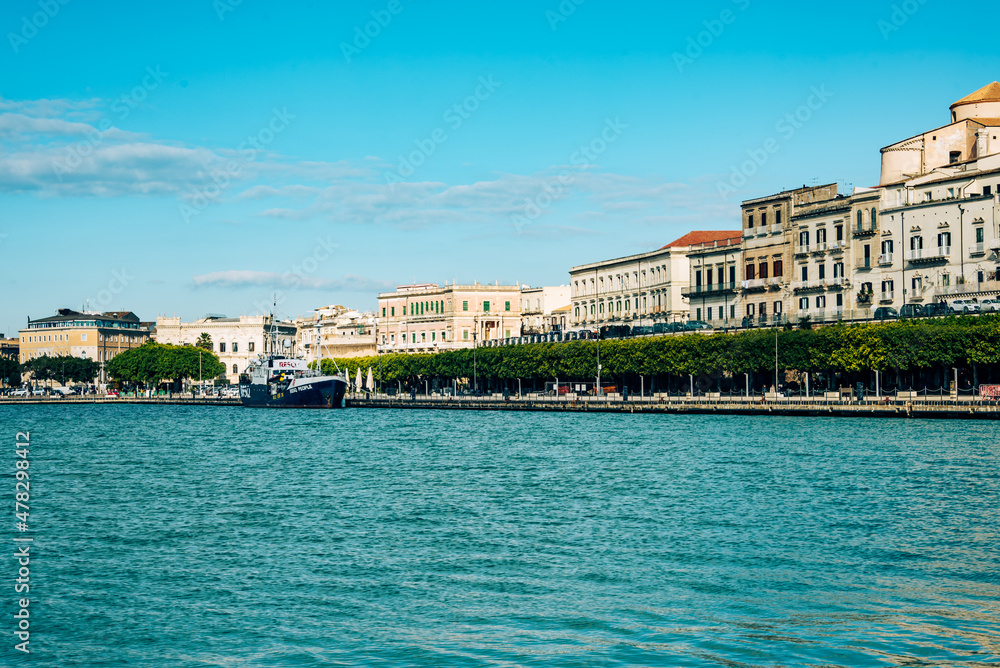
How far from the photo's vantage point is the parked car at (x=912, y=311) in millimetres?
77688

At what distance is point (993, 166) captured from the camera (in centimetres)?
7925

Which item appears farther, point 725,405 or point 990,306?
point 725,405

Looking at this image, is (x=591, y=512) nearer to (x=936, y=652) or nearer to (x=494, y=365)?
(x=936, y=652)

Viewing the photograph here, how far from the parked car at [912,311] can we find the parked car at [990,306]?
3.69m

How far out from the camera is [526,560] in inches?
993

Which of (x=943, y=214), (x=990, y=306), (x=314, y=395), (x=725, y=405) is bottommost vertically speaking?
(x=725, y=405)

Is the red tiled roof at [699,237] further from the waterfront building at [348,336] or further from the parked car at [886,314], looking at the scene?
the waterfront building at [348,336]

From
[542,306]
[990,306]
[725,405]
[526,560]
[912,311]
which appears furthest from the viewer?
[542,306]

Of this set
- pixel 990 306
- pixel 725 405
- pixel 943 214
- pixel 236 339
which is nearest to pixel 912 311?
pixel 990 306

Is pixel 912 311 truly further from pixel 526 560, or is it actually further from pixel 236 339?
pixel 236 339

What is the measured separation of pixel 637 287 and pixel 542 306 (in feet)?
118

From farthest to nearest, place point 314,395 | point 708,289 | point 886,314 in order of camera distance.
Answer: point 314,395 < point 708,289 < point 886,314

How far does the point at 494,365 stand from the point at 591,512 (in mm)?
85990

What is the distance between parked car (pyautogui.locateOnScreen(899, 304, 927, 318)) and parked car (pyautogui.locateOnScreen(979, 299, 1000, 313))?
3692 millimetres
